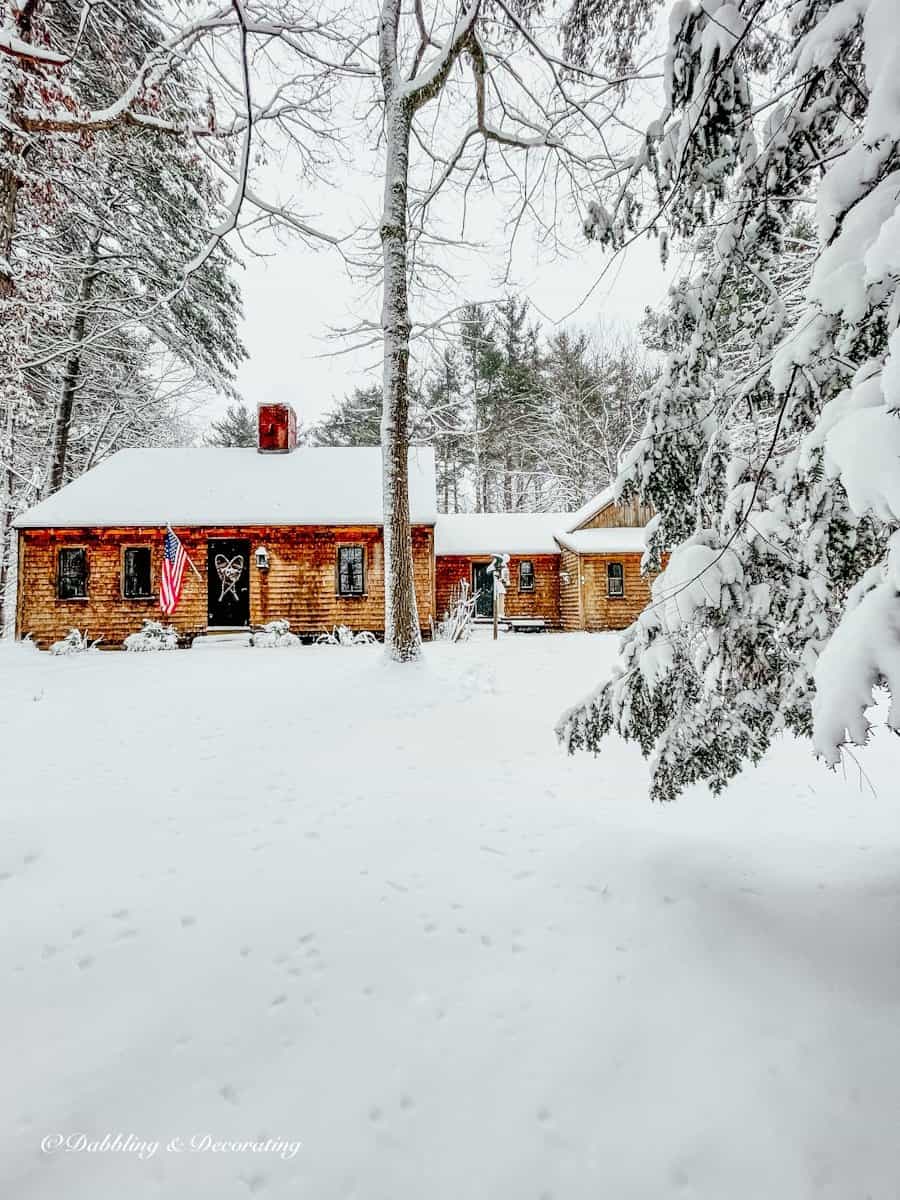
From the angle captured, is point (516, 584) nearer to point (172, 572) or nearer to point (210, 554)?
point (210, 554)

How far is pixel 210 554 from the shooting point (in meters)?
14.9

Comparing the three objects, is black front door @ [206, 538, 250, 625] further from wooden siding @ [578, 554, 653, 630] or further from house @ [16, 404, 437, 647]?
wooden siding @ [578, 554, 653, 630]

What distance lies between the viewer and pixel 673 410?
280cm

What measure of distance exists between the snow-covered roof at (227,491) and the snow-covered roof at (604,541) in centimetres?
449

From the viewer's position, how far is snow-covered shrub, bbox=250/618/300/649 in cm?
1343

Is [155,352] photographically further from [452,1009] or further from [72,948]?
[452,1009]

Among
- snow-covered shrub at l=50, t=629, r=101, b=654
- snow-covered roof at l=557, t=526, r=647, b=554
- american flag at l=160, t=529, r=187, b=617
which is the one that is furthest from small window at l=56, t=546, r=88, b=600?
snow-covered roof at l=557, t=526, r=647, b=554

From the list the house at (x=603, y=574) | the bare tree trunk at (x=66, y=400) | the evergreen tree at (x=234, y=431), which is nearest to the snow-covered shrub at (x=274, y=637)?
the bare tree trunk at (x=66, y=400)

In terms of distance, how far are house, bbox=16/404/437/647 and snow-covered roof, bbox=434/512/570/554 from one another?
335cm

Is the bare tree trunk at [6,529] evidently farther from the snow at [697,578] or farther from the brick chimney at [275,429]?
the snow at [697,578]

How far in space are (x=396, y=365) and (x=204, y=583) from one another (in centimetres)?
916

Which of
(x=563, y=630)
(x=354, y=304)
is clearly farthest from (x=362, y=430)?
(x=354, y=304)

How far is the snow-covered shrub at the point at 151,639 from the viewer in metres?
13.2

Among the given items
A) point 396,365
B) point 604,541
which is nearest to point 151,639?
point 396,365
